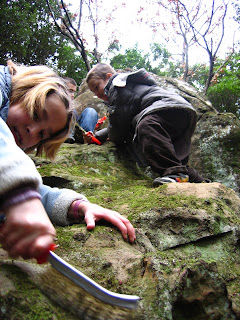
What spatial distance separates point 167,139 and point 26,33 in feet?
19.0

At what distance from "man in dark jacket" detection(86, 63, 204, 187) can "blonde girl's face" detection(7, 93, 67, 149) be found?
1.12 m

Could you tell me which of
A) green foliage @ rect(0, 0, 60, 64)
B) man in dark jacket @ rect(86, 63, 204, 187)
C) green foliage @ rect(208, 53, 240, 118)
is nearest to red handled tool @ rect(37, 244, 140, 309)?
man in dark jacket @ rect(86, 63, 204, 187)

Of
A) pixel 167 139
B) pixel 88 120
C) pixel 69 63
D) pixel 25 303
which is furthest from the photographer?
pixel 69 63

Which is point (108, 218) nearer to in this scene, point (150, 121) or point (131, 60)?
point (150, 121)

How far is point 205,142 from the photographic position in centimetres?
372

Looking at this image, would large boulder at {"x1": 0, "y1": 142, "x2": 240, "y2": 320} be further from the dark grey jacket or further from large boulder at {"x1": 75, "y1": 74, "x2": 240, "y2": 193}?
large boulder at {"x1": 75, "y1": 74, "x2": 240, "y2": 193}

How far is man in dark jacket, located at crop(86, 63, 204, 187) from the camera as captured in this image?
8.02ft

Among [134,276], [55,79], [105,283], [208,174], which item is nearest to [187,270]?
[134,276]

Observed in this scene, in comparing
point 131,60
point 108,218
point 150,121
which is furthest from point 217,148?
point 131,60

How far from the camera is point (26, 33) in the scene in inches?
259

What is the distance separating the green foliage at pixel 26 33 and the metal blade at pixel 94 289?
6.51 meters

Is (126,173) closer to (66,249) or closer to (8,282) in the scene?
(66,249)

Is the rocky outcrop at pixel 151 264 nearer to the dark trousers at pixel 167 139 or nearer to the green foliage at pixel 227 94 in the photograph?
the dark trousers at pixel 167 139

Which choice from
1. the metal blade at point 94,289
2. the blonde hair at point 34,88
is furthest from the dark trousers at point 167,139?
the metal blade at point 94,289
